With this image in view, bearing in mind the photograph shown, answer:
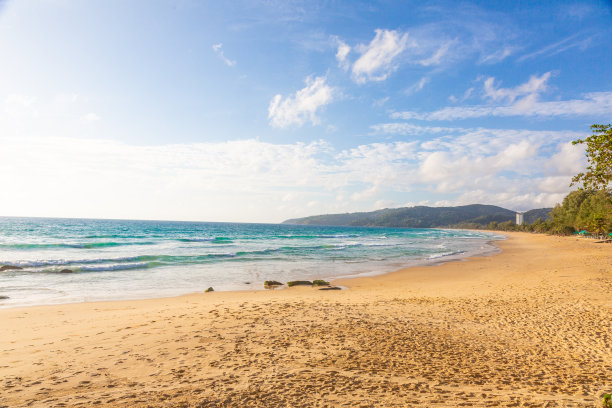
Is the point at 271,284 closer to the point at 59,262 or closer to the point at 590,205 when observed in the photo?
the point at 59,262

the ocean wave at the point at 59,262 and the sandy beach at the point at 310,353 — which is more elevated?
the sandy beach at the point at 310,353

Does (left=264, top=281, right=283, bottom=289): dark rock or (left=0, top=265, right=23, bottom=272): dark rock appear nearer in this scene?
(left=264, top=281, right=283, bottom=289): dark rock

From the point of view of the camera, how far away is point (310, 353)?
6.36 m

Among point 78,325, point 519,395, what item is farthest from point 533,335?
point 78,325

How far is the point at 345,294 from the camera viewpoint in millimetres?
13641

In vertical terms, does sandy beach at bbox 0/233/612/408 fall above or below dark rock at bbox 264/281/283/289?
above

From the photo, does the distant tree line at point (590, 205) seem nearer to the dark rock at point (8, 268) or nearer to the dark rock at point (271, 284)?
the dark rock at point (271, 284)

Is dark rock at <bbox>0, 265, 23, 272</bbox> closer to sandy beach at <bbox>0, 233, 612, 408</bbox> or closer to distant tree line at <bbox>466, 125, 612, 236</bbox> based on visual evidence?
sandy beach at <bbox>0, 233, 612, 408</bbox>

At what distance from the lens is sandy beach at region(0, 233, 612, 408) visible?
480cm

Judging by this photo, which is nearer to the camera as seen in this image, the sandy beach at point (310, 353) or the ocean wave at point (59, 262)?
the sandy beach at point (310, 353)

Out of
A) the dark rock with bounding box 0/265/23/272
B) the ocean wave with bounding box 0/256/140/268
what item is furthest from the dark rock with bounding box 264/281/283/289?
the dark rock with bounding box 0/265/23/272

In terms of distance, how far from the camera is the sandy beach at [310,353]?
189 inches

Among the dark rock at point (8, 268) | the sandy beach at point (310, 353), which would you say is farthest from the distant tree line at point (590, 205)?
the dark rock at point (8, 268)

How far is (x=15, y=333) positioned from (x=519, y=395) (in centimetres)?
1122
